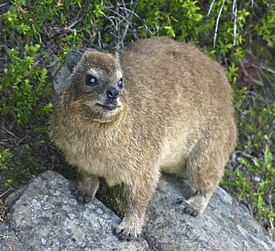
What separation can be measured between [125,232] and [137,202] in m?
0.30

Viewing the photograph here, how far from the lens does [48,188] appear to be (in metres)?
5.15

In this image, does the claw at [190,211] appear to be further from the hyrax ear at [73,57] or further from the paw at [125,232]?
the hyrax ear at [73,57]

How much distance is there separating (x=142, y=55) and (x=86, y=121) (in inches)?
42.2

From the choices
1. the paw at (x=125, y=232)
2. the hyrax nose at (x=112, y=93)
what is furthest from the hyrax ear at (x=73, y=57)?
the paw at (x=125, y=232)

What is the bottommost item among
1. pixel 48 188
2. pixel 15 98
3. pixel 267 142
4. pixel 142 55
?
pixel 267 142

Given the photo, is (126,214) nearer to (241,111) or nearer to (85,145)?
(85,145)

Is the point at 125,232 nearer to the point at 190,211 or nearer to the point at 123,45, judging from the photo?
the point at 190,211

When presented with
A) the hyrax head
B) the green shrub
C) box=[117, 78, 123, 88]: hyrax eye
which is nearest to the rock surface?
the green shrub

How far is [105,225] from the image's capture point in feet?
16.5

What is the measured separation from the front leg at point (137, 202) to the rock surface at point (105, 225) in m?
0.09

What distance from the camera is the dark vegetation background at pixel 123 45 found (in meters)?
5.39

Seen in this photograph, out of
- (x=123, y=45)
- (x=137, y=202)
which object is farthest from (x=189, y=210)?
(x=123, y=45)

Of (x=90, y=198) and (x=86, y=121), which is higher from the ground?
(x=86, y=121)

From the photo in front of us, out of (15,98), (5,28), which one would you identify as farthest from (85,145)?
(5,28)
